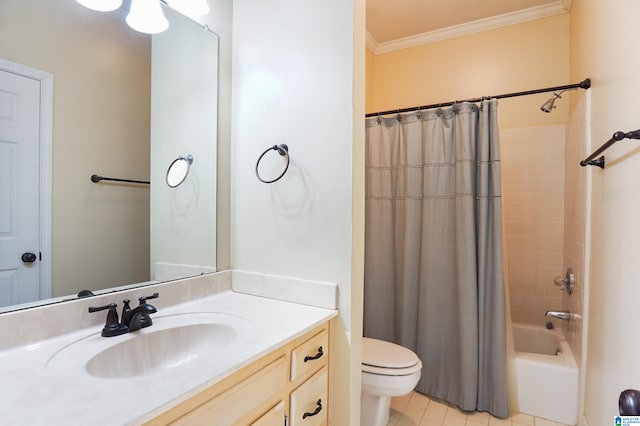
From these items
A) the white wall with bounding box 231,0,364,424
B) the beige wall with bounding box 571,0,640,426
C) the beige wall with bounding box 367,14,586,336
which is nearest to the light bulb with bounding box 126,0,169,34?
the white wall with bounding box 231,0,364,424

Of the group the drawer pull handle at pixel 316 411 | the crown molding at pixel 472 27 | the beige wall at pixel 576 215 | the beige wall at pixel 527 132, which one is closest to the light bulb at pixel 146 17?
the drawer pull handle at pixel 316 411

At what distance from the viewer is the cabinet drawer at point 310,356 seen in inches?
41.6

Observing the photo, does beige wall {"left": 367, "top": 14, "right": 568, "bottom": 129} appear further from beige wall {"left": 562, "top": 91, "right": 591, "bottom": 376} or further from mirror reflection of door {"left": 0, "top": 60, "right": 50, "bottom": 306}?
mirror reflection of door {"left": 0, "top": 60, "right": 50, "bottom": 306}

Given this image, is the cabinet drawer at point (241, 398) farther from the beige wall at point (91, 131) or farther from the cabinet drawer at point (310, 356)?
the beige wall at point (91, 131)

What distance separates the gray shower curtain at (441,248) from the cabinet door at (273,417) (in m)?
1.42

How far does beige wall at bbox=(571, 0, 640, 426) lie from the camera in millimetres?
1102

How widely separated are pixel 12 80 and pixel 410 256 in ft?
6.88

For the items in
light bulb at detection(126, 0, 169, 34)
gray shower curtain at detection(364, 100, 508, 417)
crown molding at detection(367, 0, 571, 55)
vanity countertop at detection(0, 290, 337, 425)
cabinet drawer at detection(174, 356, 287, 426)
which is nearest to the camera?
vanity countertop at detection(0, 290, 337, 425)

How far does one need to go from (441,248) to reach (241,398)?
165 centimetres

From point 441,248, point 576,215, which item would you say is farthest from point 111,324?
point 576,215

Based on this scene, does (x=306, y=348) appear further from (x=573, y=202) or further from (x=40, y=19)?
(x=573, y=202)

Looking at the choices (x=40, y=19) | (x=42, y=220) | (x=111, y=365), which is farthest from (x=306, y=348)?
(x=40, y=19)

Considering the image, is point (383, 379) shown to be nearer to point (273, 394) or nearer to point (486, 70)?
point (273, 394)

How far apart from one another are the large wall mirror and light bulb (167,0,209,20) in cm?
3
